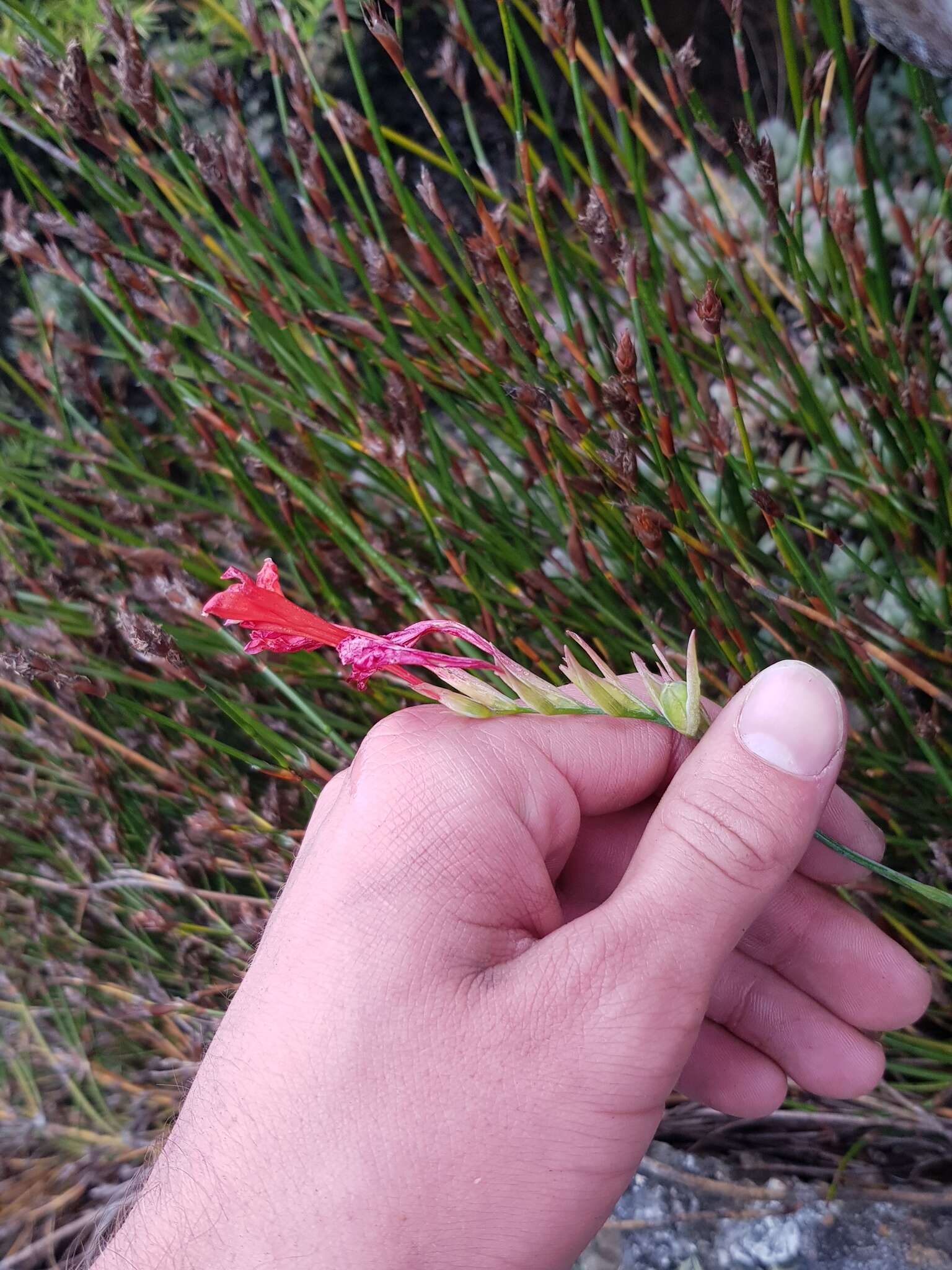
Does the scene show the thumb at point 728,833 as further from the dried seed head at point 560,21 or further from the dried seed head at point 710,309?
the dried seed head at point 560,21

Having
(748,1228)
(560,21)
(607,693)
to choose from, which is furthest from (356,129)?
(748,1228)

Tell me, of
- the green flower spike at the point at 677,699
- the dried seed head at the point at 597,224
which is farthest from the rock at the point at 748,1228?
the dried seed head at the point at 597,224

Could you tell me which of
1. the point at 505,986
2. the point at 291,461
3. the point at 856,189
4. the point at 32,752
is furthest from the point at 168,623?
the point at 856,189

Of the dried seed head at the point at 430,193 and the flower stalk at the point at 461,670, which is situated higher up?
the dried seed head at the point at 430,193

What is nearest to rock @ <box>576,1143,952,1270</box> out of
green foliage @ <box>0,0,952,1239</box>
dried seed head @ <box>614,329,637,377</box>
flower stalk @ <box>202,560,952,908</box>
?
green foliage @ <box>0,0,952,1239</box>

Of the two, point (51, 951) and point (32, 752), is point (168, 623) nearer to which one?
point (32, 752)
